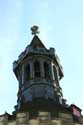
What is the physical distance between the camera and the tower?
120 feet

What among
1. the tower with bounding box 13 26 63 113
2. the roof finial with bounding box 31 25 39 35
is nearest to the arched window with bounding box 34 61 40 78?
the tower with bounding box 13 26 63 113

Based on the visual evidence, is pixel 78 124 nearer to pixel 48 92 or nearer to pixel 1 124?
pixel 1 124

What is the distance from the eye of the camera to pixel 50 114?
27.5 metres

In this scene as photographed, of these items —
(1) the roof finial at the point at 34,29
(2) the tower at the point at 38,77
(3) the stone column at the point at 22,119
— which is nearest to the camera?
(3) the stone column at the point at 22,119

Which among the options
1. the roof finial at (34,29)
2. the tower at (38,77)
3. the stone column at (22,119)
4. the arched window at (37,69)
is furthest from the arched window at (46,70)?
the stone column at (22,119)

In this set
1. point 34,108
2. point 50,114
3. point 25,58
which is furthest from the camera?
point 25,58

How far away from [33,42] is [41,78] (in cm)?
837

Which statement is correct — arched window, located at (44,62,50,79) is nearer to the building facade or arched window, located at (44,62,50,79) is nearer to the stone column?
the building facade

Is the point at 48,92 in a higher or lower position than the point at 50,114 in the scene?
higher

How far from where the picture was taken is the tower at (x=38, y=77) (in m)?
36.6

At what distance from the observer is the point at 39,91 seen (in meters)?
38.3

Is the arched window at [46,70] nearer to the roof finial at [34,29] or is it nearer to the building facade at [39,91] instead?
the building facade at [39,91]

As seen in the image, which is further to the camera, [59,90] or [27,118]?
[59,90]

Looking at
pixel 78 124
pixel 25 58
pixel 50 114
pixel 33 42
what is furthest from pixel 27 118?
pixel 33 42
